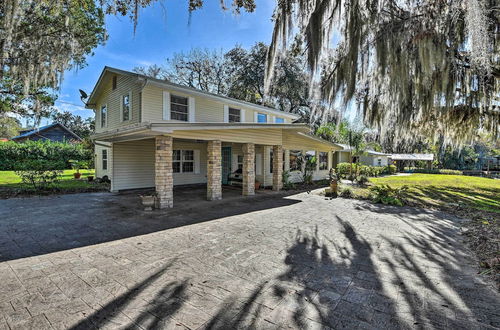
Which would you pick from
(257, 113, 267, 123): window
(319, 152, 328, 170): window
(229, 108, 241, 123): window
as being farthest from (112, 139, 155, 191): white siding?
(319, 152, 328, 170): window

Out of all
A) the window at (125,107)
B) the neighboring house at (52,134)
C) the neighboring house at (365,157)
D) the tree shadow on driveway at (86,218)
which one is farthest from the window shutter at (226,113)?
the neighboring house at (52,134)

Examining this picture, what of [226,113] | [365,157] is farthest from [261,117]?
[365,157]

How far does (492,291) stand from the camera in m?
Result: 2.74

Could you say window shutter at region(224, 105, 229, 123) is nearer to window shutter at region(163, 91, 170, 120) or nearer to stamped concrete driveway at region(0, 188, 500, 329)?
window shutter at region(163, 91, 170, 120)

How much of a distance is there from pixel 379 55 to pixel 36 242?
26.6ft

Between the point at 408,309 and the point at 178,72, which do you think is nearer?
the point at 408,309

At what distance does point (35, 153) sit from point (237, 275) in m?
27.1

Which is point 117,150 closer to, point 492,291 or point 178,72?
point 492,291

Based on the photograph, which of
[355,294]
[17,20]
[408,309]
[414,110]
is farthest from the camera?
[414,110]

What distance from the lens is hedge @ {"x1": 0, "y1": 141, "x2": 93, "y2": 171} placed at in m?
19.4

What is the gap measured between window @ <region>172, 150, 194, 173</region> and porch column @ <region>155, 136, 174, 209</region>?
5072 millimetres

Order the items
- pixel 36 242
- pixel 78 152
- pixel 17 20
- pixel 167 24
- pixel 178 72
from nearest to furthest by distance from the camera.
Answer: pixel 167 24
pixel 36 242
pixel 17 20
pixel 178 72
pixel 78 152

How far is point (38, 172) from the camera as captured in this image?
9836 mm

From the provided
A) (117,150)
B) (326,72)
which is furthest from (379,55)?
(117,150)
